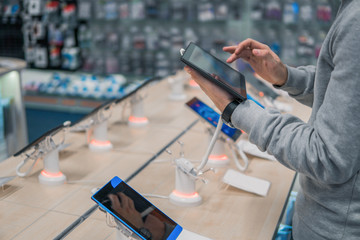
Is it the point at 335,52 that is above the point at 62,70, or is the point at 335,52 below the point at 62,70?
above

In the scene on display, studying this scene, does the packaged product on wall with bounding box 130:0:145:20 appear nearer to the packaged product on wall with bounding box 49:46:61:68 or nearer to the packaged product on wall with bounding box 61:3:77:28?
the packaged product on wall with bounding box 61:3:77:28

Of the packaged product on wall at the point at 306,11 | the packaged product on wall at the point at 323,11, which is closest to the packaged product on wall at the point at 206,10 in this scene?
the packaged product on wall at the point at 306,11

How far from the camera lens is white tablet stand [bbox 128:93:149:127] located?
2.59 m

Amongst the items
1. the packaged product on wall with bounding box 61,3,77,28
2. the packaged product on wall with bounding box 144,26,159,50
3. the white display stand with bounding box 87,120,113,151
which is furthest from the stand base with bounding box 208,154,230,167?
the packaged product on wall with bounding box 61,3,77,28

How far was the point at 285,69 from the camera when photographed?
5.08ft

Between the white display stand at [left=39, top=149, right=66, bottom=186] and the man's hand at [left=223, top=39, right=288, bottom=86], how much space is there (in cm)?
84

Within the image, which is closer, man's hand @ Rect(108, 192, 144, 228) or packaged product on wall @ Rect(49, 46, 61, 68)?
man's hand @ Rect(108, 192, 144, 228)

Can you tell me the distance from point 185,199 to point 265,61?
58cm

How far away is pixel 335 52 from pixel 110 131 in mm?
1677

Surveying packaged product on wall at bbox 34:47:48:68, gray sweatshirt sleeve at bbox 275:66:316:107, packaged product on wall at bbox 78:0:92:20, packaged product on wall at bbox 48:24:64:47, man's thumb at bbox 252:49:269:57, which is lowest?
packaged product on wall at bbox 34:47:48:68

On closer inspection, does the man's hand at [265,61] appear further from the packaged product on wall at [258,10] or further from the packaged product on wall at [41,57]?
the packaged product on wall at [41,57]

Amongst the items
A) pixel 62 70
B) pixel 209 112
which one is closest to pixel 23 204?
pixel 209 112

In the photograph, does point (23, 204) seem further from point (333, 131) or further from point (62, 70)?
point (62, 70)

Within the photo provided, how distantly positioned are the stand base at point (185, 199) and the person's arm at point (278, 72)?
0.51 m
